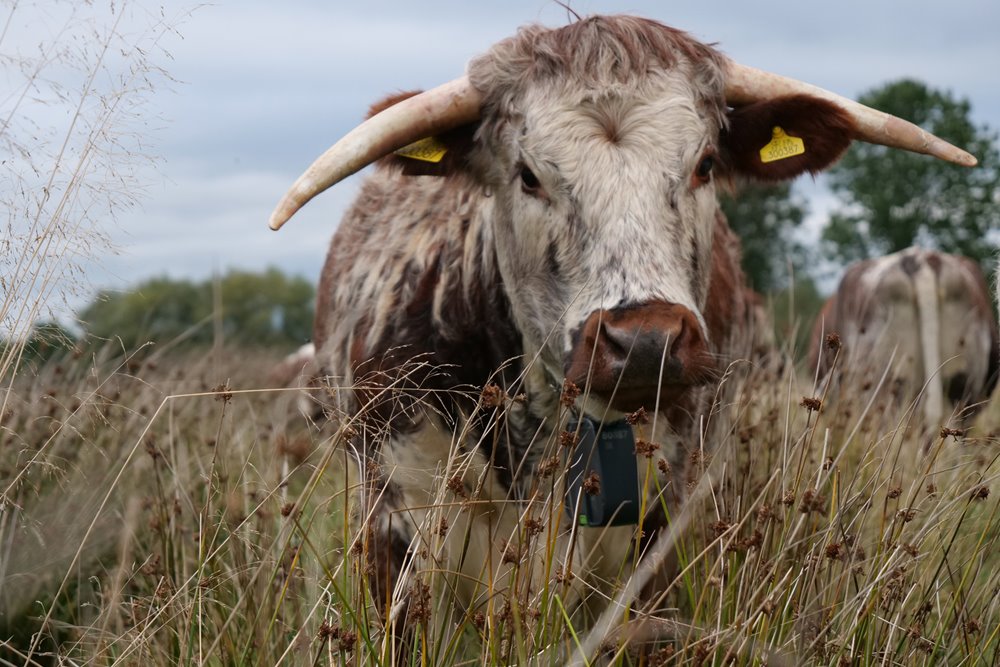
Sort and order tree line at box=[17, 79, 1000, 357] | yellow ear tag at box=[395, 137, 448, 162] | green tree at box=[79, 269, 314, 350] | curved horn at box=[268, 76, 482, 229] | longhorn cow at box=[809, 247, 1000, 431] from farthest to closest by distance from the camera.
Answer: green tree at box=[79, 269, 314, 350] < tree line at box=[17, 79, 1000, 357] < longhorn cow at box=[809, 247, 1000, 431] < yellow ear tag at box=[395, 137, 448, 162] < curved horn at box=[268, 76, 482, 229]

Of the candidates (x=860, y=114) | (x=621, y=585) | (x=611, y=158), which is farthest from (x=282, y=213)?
(x=860, y=114)

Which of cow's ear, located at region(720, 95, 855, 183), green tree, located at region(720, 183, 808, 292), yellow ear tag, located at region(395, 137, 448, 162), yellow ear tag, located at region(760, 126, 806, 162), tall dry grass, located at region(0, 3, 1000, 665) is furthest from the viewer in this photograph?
green tree, located at region(720, 183, 808, 292)

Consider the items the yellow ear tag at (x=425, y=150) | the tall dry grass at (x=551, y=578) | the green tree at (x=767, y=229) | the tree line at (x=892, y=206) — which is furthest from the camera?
the green tree at (x=767, y=229)

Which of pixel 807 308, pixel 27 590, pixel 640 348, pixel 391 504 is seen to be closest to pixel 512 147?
pixel 640 348

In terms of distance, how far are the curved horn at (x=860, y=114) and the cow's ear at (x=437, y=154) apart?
936mm

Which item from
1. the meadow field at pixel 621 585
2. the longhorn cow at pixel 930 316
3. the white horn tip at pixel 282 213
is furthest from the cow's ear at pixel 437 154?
the longhorn cow at pixel 930 316

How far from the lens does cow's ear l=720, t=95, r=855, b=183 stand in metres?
3.75

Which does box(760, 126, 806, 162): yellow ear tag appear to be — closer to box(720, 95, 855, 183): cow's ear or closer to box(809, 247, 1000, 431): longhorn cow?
box(720, 95, 855, 183): cow's ear

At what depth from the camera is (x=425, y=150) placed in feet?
12.0

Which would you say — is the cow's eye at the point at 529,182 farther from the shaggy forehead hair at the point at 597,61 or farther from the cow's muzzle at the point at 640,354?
the cow's muzzle at the point at 640,354

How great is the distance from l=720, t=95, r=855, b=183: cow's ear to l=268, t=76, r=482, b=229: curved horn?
95cm

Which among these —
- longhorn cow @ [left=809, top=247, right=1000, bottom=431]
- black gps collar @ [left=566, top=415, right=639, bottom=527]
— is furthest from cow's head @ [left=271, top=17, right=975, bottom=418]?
longhorn cow @ [left=809, top=247, right=1000, bottom=431]

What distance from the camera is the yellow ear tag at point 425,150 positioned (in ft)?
11.9

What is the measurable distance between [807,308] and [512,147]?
101ft
